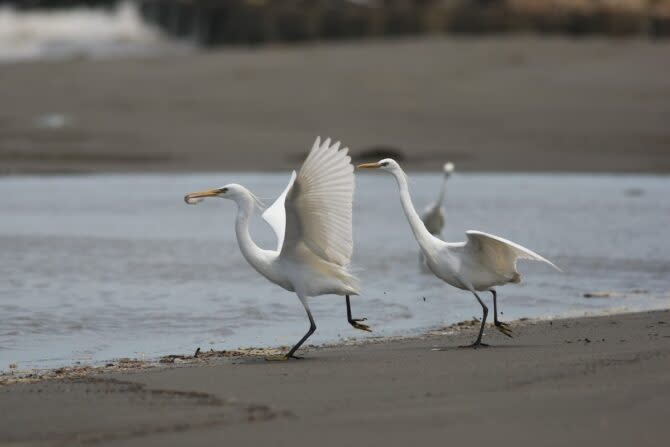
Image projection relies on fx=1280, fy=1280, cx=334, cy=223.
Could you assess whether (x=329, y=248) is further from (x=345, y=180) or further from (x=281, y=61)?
(x=281, y=61)

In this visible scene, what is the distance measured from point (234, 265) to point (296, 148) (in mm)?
8317

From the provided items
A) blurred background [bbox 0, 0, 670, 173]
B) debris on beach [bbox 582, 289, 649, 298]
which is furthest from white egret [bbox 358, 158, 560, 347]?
blurred background [bbox 0, 0, 670, 173]

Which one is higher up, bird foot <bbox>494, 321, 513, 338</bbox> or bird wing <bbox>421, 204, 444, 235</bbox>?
bird foot <bbox>494, 321, 513, 338</bbox>

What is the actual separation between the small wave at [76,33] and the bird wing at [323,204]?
66.9ft

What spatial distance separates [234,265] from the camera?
10.5m

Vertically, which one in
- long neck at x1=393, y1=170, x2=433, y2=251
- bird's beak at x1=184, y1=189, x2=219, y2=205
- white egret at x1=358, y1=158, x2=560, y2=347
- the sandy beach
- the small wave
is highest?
bird's beak at x1=184, y1=189, x2=219, y2=205

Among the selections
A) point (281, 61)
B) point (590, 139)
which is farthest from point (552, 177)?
point (281, 61)

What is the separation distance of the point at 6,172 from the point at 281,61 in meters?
6.80

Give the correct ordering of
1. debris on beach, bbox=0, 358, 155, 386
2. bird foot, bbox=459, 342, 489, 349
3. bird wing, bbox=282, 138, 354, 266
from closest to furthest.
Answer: debris on beach, bbox=0, 358, 155, 386 → bird wing, bbox=282, 138, 354, 266 → bird foot, bbox=459, 342, 489, 349

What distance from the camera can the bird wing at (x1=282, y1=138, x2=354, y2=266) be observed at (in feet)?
21.0

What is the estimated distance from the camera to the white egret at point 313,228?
6449 mm

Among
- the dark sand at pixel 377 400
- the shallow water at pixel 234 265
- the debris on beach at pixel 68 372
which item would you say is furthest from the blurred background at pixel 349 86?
the dark sand at pixel 377 400

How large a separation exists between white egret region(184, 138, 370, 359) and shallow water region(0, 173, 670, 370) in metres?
0.53

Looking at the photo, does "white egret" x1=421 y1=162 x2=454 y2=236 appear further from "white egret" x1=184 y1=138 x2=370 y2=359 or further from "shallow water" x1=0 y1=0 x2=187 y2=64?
"shallow water" x1=0 y1=0 x2=187 y2=64
